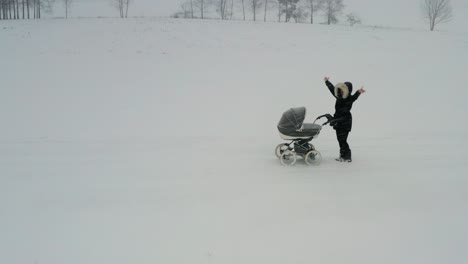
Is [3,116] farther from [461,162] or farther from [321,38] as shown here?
[321,38]

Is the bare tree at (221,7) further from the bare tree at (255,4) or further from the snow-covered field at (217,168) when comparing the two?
the snow-covered field at (217,168)

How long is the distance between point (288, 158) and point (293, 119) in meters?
0.91

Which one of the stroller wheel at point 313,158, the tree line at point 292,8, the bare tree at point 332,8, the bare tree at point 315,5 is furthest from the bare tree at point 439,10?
the stroller wheel at point 313,158

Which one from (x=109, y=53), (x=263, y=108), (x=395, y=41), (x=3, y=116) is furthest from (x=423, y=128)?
(x=395, y=41)

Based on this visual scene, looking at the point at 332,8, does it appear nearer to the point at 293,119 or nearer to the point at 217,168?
the point at 293,119

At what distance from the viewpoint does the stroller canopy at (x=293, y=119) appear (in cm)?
613

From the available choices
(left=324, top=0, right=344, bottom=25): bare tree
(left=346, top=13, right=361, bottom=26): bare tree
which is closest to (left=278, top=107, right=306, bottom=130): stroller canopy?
(left=346, top=13, right=361, bottom=26): bare tree

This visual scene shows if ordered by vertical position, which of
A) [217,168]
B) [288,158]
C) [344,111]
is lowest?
[217,168]

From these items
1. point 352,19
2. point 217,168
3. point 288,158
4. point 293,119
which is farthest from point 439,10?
point 217,168

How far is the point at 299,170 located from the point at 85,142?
5.35 metres

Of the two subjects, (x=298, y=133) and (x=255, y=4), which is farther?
(x=255, y=4)

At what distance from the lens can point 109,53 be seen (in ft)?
67.2

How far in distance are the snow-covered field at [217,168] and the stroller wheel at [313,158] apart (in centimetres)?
38

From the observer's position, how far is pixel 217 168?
20.6ft
